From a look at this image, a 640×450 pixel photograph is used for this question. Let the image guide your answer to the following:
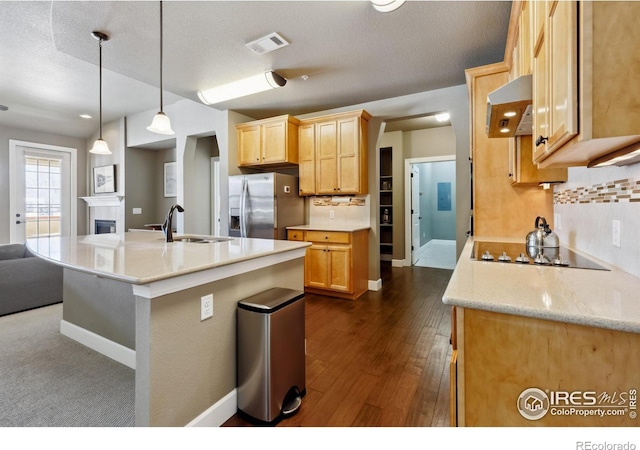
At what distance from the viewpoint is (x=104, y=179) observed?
6.01m

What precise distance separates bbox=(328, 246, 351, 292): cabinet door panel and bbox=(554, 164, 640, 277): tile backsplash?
6.96ft

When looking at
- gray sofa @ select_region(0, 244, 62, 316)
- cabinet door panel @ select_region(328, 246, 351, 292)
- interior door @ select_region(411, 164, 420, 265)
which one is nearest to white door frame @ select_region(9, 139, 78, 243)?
gray sofa @ select_region(0, 244, 62, 316)

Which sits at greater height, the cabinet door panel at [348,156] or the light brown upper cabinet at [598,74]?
the cabinet door panel at [348,156]

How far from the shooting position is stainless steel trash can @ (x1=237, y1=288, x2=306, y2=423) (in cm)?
153

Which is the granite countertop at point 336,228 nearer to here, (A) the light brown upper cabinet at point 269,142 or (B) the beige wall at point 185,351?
(A) the light brown upper cabinet at point 269,142

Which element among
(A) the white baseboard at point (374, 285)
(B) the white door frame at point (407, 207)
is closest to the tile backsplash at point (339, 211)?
(A) the white baseboard at point (374, 285)

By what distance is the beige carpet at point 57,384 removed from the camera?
5.36ft

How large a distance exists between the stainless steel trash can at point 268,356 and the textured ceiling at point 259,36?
2.14m

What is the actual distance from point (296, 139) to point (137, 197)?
3739 mm

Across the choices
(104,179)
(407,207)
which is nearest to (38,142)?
(104,179)

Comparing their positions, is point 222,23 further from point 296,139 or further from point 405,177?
point 405,177

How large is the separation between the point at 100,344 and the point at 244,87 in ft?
9.52
